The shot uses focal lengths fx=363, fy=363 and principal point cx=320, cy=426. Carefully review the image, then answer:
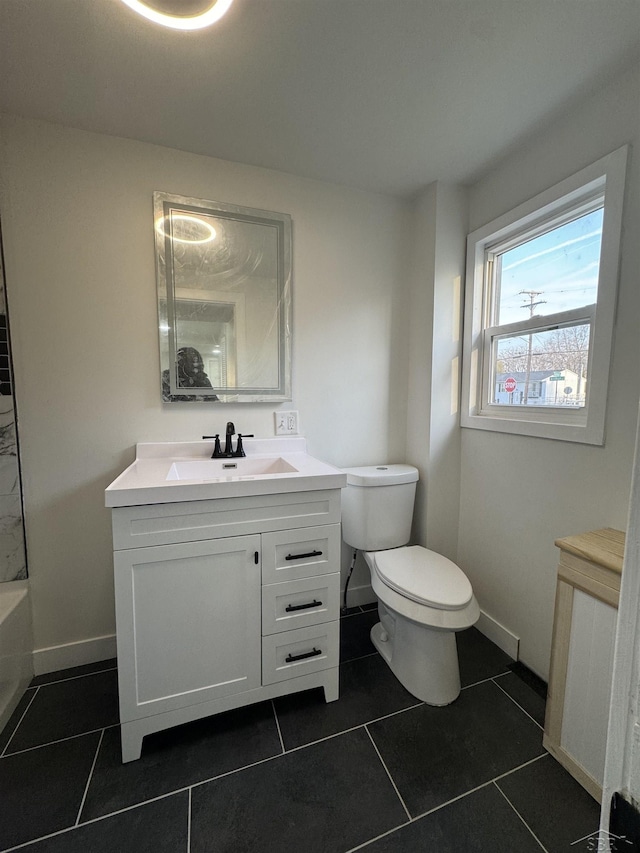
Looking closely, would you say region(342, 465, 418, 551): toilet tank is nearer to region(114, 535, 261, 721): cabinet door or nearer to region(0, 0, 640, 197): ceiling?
region(114, 535, 261, 721): cabinet door

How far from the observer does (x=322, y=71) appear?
46.3 inches

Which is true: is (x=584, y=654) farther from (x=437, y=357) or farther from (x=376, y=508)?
(x=437, y=357)

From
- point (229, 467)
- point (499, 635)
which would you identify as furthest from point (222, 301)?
point (499, 635)

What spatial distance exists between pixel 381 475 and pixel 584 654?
3.10 feet

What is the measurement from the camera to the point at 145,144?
151cm

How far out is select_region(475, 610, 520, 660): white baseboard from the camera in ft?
5.40

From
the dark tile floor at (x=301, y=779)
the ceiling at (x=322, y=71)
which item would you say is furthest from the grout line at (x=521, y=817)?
the ceiling at (x=322, y=71)

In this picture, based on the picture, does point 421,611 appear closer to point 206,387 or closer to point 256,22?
point 206,387

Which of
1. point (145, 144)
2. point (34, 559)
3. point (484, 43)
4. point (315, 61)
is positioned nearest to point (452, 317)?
A: point (484, 43)

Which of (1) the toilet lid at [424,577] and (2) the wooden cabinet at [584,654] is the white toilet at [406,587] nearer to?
(1) the toilet lid at [424,577]

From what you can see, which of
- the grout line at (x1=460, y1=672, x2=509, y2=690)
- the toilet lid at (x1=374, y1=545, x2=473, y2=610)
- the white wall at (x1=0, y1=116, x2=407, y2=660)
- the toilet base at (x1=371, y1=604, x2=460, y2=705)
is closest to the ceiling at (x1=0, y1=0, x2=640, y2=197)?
the white wall at (x1=0, y1=116, x2=407, y2=660)

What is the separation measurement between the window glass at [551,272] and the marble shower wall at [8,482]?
2.16 meters

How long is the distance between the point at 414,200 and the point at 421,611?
1.99 meters

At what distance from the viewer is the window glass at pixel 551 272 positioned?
1374mm
